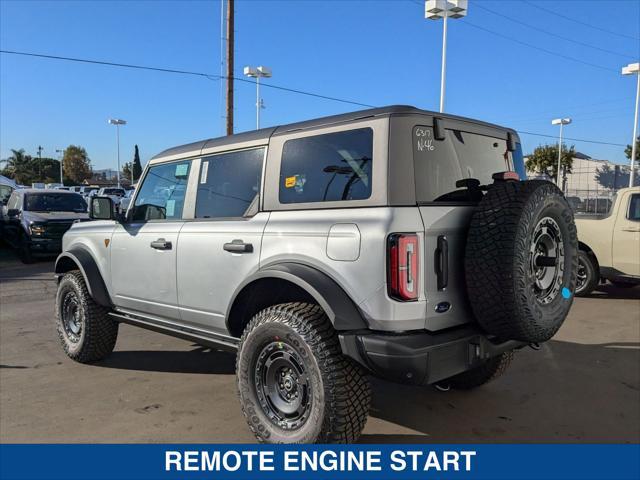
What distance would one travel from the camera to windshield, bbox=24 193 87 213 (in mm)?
13141

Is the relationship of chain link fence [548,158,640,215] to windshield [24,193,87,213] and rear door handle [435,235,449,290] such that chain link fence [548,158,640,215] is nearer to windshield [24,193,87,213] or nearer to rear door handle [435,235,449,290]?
windshield [24,193,87,213]

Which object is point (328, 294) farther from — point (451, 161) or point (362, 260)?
point (451, 161)

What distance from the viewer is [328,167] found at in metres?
3.10

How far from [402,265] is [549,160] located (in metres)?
53.0

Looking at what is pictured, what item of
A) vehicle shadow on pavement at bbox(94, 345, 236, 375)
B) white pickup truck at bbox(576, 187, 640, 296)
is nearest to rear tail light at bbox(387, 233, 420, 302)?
vehicle shadow on pavement at bbox(94, 345, 236, 375)

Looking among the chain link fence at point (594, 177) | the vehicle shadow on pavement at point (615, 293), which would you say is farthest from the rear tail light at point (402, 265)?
the chain link fence at point (594, 177)

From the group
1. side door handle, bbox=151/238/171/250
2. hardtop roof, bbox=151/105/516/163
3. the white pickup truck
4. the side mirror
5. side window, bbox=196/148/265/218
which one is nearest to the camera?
hardtop roof, bbox=151/105/516/163

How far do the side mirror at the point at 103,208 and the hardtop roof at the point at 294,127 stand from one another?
1.93 feet

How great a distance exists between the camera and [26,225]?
12406 mm

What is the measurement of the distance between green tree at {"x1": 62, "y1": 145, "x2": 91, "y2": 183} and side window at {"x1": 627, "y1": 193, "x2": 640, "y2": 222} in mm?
87252

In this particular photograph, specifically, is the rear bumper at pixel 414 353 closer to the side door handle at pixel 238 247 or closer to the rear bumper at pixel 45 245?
the side door handle at pixel 238 247

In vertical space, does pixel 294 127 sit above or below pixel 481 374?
above

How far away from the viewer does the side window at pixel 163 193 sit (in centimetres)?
414

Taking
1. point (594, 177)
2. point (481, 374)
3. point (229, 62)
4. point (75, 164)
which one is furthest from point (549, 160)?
point (75, 164)
